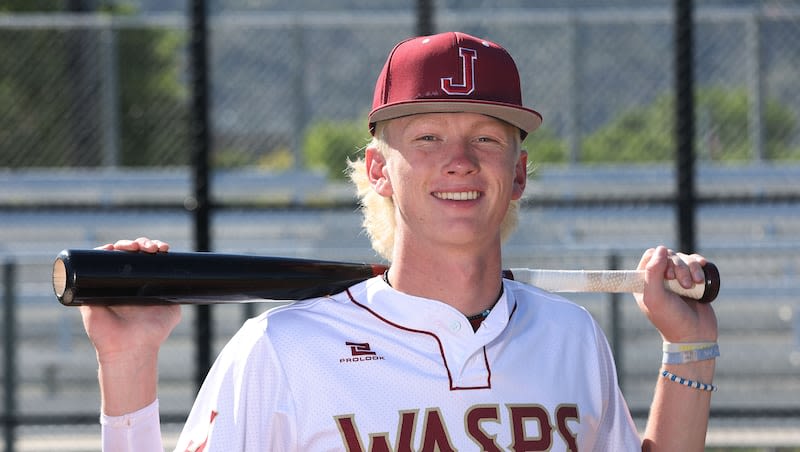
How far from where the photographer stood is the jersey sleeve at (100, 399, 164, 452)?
81.2 inches

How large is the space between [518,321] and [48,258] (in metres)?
3.79

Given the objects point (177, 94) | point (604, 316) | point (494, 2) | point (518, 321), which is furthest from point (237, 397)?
point (494, 2)

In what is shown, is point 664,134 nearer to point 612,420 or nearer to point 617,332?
point 617,332

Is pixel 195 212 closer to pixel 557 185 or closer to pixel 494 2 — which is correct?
pixel 557 185

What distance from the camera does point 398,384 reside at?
2.04 m

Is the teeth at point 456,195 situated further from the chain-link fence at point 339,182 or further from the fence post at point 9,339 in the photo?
the fence post at point 9,339

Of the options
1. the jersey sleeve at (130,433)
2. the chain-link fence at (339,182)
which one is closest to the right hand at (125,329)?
the jersey sleeve at (130,433)

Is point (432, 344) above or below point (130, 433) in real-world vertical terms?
above

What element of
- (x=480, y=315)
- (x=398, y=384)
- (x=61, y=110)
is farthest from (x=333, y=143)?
(x=398, y=384)

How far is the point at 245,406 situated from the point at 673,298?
881 millimetres

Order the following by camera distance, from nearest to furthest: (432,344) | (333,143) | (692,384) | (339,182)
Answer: (432,344) → (692,384) → (339,182) → (333,143)

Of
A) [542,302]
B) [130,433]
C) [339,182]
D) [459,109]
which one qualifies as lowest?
[130,433]

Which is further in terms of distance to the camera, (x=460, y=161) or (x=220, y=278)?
Answer: (x=220, y=278)

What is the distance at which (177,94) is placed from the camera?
1116cm
